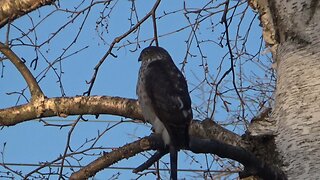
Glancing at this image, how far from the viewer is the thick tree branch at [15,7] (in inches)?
160

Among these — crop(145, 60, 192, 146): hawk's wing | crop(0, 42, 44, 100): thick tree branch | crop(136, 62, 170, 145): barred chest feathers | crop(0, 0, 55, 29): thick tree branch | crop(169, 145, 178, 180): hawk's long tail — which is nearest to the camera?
crop(169, 145, 178, 180): hawk's long tail

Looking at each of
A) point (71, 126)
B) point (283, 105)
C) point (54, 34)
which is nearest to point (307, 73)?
point (283, 105)

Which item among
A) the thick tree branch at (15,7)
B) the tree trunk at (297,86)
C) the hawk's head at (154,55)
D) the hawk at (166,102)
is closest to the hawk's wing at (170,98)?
the hawk at (166,102)

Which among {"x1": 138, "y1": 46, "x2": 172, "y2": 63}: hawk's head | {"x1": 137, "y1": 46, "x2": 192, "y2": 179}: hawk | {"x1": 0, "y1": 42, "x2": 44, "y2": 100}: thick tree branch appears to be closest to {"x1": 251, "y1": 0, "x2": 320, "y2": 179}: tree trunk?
{"x1": 137, "y1": 46, "x2": 192, "y2": 179}: hawk

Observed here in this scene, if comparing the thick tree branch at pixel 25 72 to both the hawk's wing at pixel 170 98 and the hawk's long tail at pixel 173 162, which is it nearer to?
the hawk's wing at pixel 170 98

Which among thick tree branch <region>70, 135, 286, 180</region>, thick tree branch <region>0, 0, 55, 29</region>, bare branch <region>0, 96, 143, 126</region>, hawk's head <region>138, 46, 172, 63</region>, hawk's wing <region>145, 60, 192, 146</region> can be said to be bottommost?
thick tree branch <region>70, 135, 286, 180</region>

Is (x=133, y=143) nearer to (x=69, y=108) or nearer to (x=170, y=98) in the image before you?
(x=170, y=98)

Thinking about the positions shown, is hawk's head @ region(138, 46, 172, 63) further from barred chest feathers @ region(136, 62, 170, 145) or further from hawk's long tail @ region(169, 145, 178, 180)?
hawk's long tail @ region(169, 145, 178, 180)

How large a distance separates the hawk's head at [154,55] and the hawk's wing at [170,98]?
0.48 ft

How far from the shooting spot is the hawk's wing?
280cm

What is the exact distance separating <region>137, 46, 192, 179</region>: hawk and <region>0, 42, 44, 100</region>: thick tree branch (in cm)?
58

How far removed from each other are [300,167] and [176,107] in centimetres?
70

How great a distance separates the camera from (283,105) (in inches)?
100

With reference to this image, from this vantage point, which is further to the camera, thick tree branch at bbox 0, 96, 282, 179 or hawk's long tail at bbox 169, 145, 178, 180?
hawk's long tail at bbox 169, 145, 178, 180
